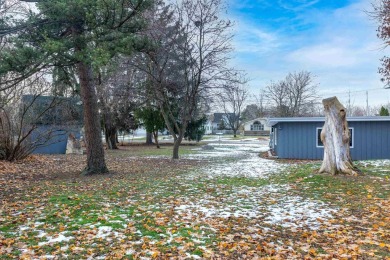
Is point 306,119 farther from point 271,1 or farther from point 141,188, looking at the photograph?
point 141,188

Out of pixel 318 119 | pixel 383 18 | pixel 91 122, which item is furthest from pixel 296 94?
pixel 91 122

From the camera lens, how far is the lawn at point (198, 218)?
13.6 ft

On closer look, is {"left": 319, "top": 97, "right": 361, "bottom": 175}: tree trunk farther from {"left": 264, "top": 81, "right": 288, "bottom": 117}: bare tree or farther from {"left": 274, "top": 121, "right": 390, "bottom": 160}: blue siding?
{"left": 264, "top": 81, "right": 288, "bottom": 117}: bare tree

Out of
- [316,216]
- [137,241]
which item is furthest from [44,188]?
[316,216]

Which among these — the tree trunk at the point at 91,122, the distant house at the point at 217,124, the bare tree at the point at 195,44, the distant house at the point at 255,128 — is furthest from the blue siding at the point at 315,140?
the distant house at the point at 217,124

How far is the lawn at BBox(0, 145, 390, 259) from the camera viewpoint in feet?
13.6

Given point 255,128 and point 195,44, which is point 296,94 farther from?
point 195,44

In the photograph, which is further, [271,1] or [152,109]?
[152,109]

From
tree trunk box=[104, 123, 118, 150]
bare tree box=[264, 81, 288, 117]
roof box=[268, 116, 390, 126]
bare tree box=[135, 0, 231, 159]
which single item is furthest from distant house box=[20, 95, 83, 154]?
bare tree box=[264, 81, 288, 117]

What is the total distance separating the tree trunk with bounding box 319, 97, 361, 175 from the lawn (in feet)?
1.61

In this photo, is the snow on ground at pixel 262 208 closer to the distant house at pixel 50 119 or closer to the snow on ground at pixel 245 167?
the snow on ground at pixel 245 167

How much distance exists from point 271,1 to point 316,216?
10.7m

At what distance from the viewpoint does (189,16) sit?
1653cm

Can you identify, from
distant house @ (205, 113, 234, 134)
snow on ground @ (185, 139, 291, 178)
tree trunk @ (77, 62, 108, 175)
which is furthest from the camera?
distant house @ (205, 113, 234, 134)
